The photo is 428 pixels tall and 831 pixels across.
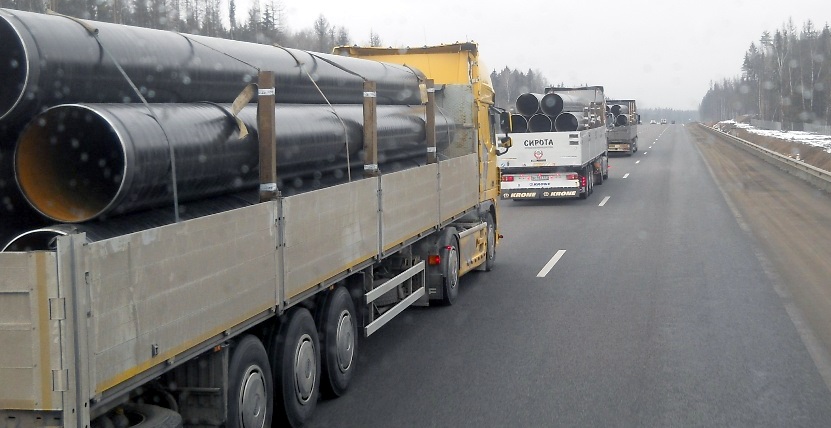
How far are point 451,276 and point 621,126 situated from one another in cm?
3978

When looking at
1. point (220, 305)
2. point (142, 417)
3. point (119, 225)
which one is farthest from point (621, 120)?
point (142, 417)

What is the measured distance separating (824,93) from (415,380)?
98000 mm

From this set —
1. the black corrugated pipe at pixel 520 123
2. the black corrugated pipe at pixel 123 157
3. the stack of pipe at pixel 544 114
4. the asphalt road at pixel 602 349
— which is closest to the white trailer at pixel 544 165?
the stack of pipe at pixel 544 114

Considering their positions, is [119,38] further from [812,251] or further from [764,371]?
[812,251]

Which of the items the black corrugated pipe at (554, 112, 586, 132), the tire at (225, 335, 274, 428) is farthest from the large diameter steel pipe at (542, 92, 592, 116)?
the tire at (225, 335, 274, 428)

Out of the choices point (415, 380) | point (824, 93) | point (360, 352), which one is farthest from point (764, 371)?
point (824, 93)

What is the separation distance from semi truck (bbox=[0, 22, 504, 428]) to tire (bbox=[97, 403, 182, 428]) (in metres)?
0.01

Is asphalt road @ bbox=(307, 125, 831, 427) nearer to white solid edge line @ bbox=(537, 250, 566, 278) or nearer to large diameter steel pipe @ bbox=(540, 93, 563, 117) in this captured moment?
white solid edge line @ bbox=(537, 250, 566, 278)

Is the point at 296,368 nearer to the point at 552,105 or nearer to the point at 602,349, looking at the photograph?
the point at 602,349

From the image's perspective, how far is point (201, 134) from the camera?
230 inches

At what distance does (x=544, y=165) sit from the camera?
24.6 meters

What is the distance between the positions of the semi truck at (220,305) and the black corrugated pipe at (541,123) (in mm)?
15737

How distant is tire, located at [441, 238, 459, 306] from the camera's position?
1114 centimetres

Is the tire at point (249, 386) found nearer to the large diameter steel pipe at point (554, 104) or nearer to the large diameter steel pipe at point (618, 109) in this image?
the large diameter steel pipe at point (554, 104)
